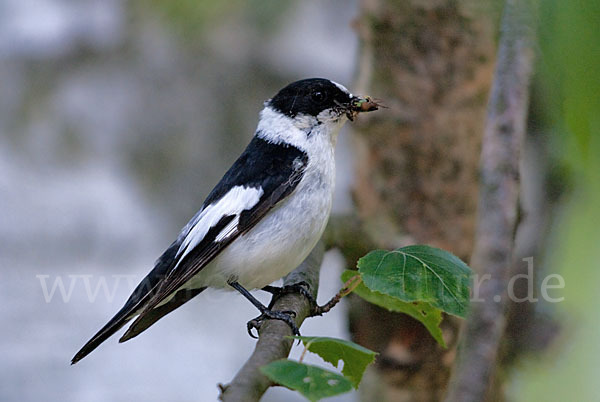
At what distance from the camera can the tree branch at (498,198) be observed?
0.46 m

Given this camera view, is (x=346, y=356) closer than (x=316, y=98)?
Yes

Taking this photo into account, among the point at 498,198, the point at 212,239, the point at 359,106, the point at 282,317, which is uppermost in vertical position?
the point at 359,106

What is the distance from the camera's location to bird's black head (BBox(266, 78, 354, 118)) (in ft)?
5.65

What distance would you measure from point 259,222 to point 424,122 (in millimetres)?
953

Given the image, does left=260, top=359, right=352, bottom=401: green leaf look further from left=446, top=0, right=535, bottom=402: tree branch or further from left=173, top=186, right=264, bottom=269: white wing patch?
left=173, top=186, right=264, bottom=269: white wing patch

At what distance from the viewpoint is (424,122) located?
2.30 metres

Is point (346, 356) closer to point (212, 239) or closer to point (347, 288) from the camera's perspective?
point (347, 288)

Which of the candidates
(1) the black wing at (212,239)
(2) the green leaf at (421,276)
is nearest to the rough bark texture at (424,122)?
(1) the black wing at (212,239)

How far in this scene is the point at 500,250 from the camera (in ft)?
1.75

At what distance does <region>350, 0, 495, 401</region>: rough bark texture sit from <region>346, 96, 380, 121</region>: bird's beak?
0.56m

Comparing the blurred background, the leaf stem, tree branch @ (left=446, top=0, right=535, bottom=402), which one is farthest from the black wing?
the blurred background

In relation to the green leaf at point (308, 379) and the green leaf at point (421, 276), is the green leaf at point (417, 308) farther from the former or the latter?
the green leaf at point (308, 379)

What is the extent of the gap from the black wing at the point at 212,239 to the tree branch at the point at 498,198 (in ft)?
3.01

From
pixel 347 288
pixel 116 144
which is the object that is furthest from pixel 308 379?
pixel 116 144
